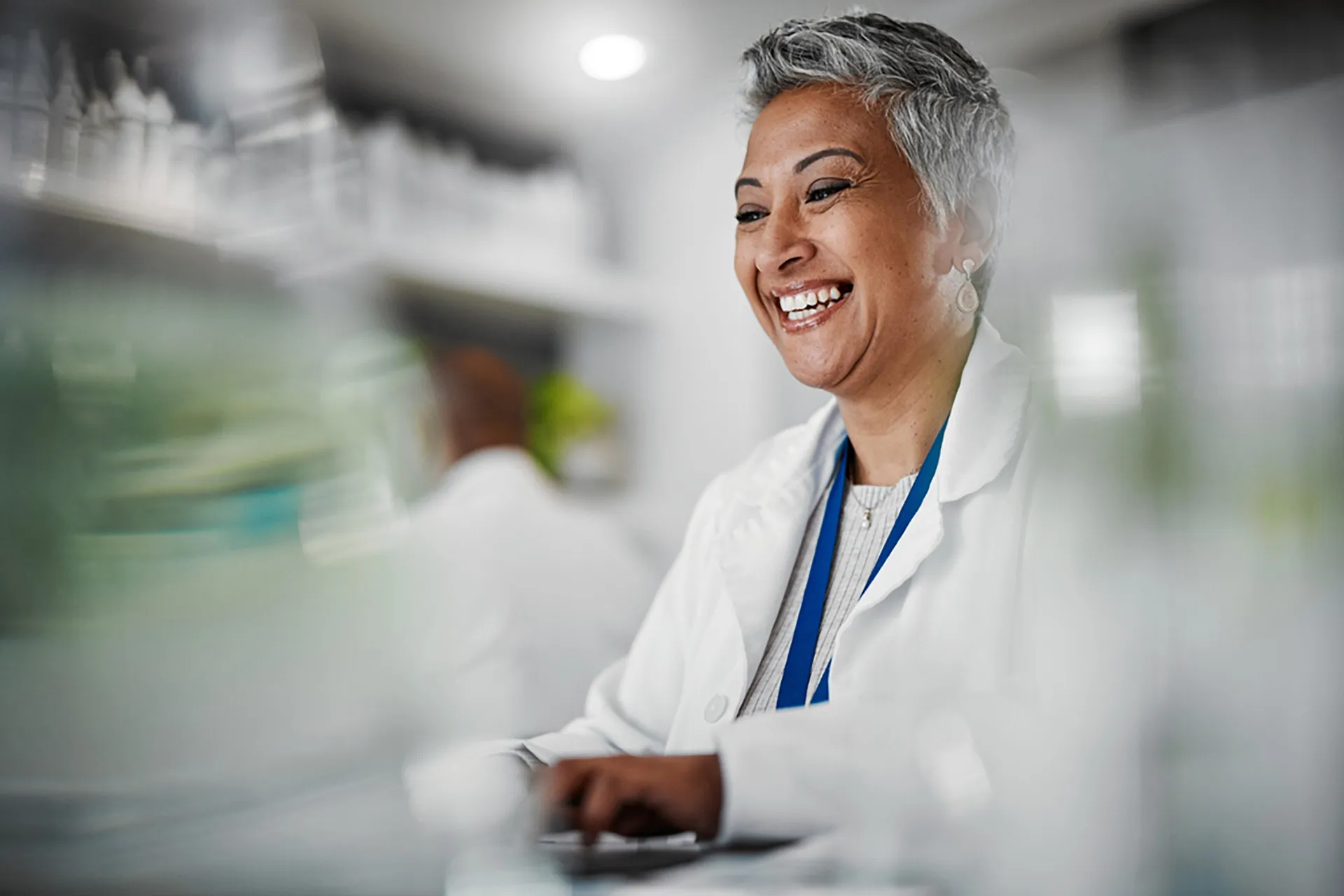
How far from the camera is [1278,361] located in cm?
91

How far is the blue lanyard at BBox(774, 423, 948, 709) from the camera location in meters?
0.85

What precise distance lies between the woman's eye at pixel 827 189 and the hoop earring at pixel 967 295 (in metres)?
0.12

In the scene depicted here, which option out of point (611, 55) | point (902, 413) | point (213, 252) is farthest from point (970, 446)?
point (213, 252)

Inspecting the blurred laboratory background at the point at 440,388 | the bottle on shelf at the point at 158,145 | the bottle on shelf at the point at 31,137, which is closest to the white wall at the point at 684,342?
the blurred laboratory background at the point at 440,388

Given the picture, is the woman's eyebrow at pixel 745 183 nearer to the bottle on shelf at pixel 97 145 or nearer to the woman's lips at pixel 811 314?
the woman's lips at pixel 811 314

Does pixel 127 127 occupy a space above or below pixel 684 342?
above

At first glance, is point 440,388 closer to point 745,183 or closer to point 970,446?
point 745,183

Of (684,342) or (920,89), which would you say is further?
(684,342)

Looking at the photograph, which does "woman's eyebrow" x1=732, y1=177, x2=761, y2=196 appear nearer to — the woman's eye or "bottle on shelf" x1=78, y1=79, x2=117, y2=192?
the woman's eye

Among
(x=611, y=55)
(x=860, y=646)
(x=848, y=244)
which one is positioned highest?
(x=611, y=55)

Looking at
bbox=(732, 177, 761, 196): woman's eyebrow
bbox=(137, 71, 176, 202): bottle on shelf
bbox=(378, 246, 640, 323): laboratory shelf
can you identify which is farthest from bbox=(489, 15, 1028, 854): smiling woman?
bbox=(137, 71, 176, 202): bottle on shelf

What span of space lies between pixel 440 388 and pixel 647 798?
0.39m

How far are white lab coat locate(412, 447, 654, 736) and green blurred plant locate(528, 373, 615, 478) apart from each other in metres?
0.02

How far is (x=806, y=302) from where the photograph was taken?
871mm
